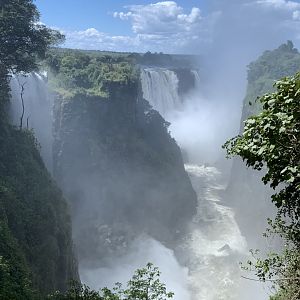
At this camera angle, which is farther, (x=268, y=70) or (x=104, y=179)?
(x=268, y=70)

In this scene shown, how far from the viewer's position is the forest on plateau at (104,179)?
32.4ft

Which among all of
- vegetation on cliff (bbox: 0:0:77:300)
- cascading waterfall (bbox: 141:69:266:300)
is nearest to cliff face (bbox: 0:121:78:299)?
vegetation on cliff (bbox: 0:0:77:300)

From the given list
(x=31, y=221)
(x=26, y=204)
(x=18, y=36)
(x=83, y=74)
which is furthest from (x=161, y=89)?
(x=31, y=221)

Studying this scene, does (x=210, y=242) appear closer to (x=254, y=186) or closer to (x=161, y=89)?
(x=254, y=186)

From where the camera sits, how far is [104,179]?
45750mm

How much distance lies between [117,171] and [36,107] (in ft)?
39.0

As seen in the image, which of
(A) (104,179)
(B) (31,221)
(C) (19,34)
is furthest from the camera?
(A) (104,179)

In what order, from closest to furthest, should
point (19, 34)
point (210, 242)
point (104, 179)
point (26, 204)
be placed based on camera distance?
point (26, 204) < point (19, 34) < point (104, 179) < point (210, 242)

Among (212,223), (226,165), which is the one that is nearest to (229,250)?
(212,223)

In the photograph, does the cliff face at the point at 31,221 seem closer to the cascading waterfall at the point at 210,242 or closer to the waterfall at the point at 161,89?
the cascading waterfall at the point at 210,242

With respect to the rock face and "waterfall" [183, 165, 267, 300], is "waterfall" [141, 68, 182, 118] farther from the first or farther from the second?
"waterfall" [183, 165, 267, 300]

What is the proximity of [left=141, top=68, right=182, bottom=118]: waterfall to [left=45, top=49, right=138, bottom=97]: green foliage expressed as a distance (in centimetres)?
1300

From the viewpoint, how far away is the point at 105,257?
39.6 metres

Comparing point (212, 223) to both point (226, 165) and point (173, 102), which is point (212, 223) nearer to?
point (226, 165)
